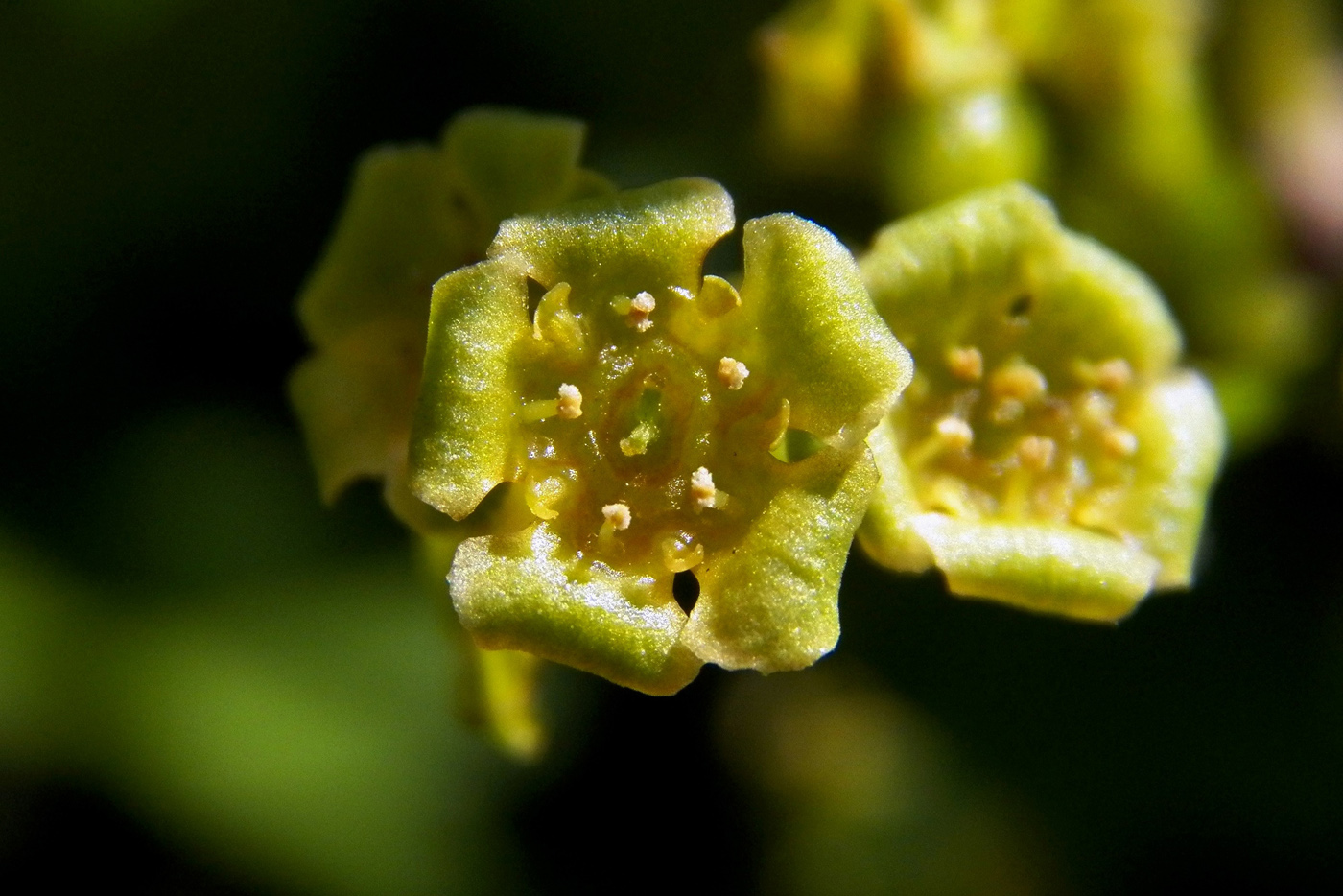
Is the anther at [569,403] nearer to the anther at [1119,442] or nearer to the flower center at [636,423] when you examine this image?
the flower center at [636,423]

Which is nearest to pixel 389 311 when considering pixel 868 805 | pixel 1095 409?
pixel 1095 409

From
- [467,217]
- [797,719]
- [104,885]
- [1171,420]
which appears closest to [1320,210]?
[1171,420]

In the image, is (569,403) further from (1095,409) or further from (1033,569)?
(1095,409)

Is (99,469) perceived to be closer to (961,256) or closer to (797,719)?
(797,719)

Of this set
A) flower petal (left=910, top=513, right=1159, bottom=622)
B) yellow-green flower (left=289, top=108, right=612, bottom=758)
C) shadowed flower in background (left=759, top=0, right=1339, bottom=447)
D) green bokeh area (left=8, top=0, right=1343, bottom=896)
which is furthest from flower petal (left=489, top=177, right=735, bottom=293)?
Result: green bokeh area (left=8, top=0, right=1343, bottom=896)

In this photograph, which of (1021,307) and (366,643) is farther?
(366,643)

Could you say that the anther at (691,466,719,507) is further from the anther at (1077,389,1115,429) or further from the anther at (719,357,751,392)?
the anther at (1077,389,1115,429)
